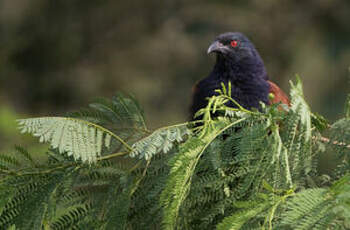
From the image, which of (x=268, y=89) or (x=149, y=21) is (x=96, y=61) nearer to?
(x=149, y=21)

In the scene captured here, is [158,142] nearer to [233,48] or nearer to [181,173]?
[181,173]

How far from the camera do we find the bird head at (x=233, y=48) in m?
3.46

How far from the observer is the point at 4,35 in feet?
26.4

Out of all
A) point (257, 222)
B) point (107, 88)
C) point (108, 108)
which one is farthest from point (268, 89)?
point (107, 88)

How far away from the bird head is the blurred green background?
4021mm

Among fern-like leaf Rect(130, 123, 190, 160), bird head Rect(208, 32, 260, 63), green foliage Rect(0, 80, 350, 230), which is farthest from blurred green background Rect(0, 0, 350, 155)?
fern-like leaf Rect(130, 123, 190, 160)

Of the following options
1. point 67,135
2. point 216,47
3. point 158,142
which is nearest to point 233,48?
point 216,47

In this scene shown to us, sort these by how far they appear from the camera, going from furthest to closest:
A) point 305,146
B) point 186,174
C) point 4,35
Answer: point 4,35
point 305,146
point 186,174

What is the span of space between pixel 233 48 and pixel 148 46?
5.25 metres

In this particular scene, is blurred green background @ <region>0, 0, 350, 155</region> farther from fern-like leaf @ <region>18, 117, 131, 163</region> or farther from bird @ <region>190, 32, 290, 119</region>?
fern-like leaf @ <region>18, 117, 131, 163</region>

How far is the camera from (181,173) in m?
1.37

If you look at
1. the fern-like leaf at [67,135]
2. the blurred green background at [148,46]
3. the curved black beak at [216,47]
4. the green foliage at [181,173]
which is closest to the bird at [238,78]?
the curved black beak at [216,47]

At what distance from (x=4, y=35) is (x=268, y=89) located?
5.74m

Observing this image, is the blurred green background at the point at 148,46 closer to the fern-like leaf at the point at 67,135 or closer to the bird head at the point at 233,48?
the bird head at the point at 233,48
